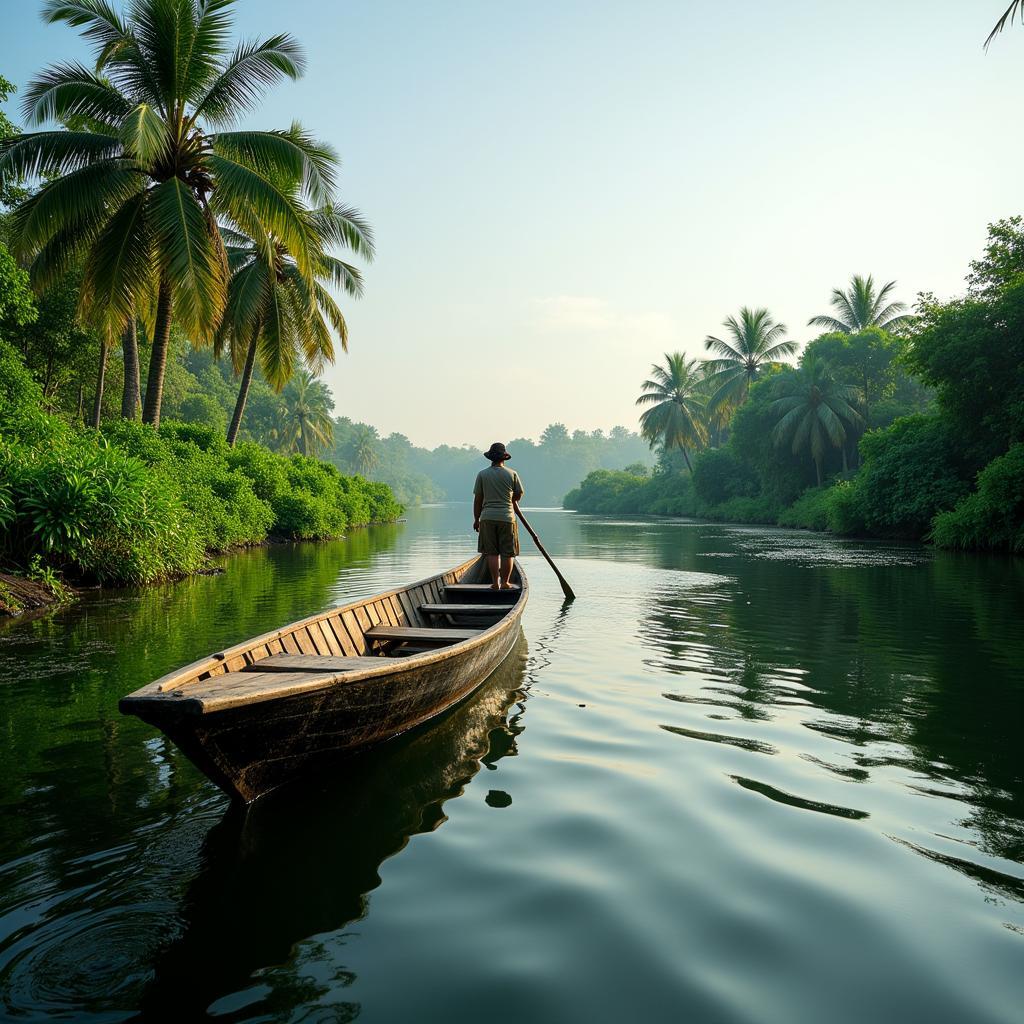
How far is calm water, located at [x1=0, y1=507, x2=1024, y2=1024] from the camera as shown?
2.42 m

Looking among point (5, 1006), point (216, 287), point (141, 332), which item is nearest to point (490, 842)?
point (5, 1006)

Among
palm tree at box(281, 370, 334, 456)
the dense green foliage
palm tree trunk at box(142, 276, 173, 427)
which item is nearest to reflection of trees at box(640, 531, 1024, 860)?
the dense green foliage

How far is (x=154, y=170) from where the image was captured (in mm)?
14977

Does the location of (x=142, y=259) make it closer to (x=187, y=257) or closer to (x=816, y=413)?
(x=187, y=257)

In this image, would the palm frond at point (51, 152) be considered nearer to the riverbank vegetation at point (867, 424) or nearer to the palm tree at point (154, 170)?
the palm tree at point (154, 170)

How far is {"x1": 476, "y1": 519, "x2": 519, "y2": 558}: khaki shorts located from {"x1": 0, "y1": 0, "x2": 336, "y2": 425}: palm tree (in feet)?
27.0

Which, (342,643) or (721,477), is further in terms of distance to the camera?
(721,477)

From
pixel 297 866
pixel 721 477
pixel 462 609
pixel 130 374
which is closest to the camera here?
pixel 297 866

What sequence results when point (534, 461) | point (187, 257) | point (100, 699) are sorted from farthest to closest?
1. point (534, 461)
2. point (187, 257)
3. point (100, 699)

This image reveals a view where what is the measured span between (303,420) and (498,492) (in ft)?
169

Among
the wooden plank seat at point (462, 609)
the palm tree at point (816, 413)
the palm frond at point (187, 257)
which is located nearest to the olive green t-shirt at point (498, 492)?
the wooden plank seat at point (462, 609)

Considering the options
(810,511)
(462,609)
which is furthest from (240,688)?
(810,511)

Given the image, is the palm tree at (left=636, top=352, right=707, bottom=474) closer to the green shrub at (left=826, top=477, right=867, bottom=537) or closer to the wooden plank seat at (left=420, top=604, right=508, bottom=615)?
the green shrub at (left=826, top=477, right=867, bottom=537)

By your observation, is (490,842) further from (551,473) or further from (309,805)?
(551,473)
